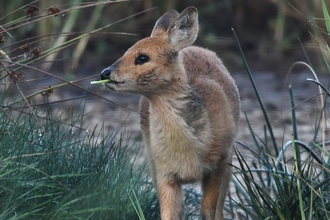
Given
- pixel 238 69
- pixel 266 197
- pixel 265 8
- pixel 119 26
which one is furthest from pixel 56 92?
pixel 266 197

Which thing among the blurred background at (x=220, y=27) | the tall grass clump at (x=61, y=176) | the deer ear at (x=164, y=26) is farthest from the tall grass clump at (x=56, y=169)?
the blurred background at (x=220, y=27)

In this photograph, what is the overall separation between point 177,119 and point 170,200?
446 millimetres

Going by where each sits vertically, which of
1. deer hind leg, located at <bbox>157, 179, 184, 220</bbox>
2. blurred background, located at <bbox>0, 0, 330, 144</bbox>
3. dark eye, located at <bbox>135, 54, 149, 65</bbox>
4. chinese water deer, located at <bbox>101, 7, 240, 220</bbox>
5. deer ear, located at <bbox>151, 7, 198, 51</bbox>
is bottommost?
deer hind leg, located at <bbox>157, 179, 184, 220</bbox>

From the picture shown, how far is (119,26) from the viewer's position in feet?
31.7

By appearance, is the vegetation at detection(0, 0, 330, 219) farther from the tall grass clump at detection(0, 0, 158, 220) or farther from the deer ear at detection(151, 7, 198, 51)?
the deer ear at detection(151, 7, 198, 51)

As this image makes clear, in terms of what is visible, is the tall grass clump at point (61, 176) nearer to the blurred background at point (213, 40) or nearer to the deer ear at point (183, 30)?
the deer ear at point (183, 30)

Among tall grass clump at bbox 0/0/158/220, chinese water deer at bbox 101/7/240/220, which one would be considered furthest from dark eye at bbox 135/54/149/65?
tall grass clump at bbox 0/0/158/220

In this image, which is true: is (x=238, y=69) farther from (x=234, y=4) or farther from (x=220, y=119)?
(x=220, y=119)

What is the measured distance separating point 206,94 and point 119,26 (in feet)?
17.0

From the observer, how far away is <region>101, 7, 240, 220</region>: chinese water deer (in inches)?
169

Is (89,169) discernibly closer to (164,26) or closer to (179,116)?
(179,116)

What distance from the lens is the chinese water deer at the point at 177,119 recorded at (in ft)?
14.1

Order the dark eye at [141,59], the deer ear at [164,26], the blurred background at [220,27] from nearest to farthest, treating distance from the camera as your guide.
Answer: the dark eye at [141,59] < the deer ear at [164,26] < the blurred background at [220,27]

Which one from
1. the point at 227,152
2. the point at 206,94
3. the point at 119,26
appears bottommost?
the point at 227,152
